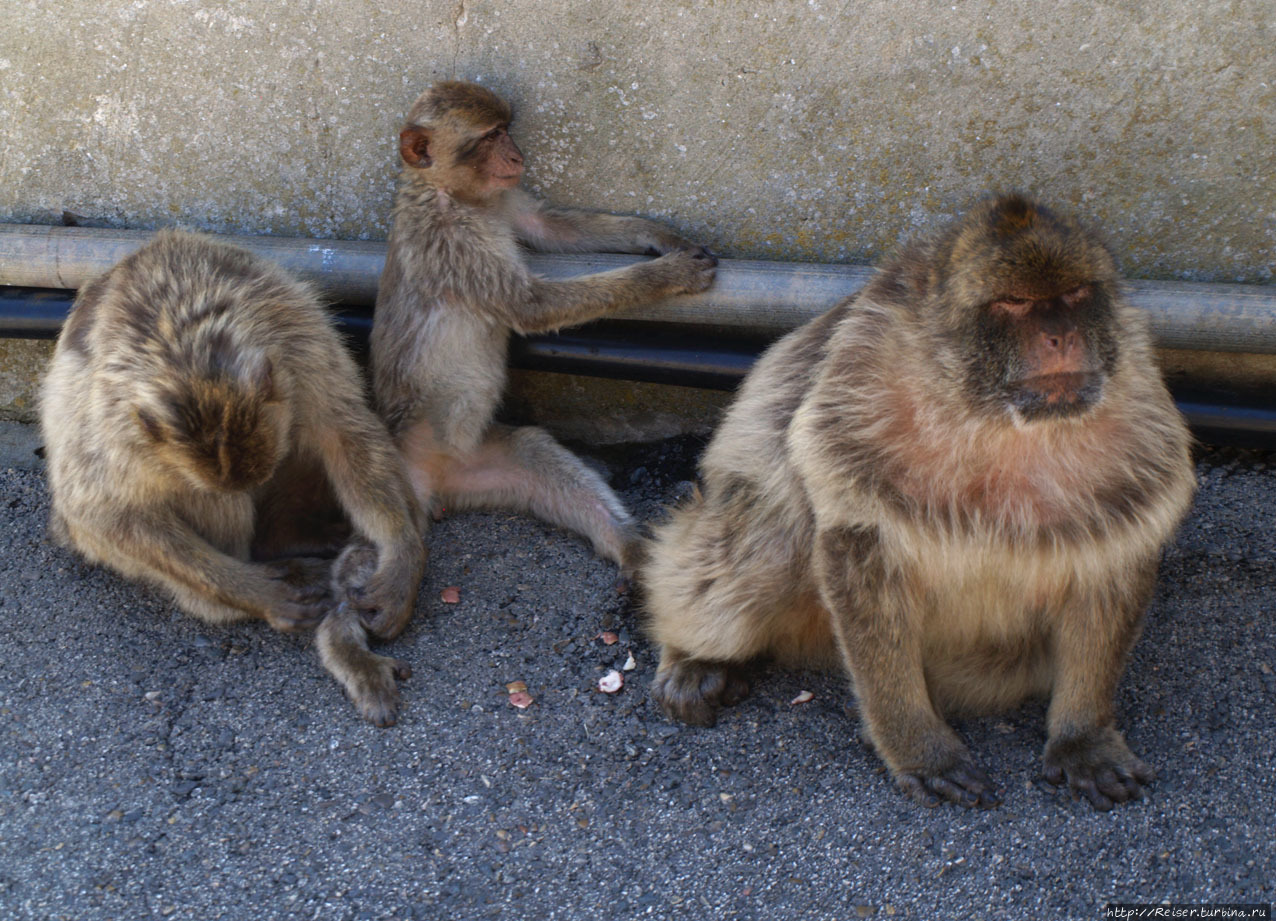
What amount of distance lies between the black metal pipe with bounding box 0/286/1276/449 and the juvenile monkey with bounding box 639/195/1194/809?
2.95 ft

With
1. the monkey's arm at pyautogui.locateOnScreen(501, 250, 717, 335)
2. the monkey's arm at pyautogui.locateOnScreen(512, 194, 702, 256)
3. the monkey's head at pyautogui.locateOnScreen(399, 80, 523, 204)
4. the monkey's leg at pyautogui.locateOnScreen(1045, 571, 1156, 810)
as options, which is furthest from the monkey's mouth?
the monkey's head at pyautogui.locateOnScreen(399, 80, 523, 204)

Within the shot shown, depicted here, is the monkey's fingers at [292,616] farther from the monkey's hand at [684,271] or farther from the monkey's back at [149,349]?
the monkey's hand at [684,271]

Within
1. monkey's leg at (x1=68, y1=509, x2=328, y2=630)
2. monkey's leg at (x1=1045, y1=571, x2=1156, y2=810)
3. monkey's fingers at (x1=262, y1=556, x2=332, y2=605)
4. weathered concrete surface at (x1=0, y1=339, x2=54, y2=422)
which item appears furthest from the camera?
weathered concrete surface at (x1=0, y1=339, x2=54, y2=422)

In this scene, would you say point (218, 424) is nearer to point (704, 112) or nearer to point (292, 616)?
point (292, 616)

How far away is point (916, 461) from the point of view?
285 cm

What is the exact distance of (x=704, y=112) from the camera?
13.4 ft

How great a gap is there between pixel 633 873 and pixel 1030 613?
123cm

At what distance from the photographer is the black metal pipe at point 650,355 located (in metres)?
3.92

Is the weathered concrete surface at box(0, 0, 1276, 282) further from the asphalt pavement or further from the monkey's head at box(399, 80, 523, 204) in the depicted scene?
the asphalt pavement

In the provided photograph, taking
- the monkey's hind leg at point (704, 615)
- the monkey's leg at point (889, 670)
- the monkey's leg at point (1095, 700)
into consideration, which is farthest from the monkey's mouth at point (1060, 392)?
the monkey's hind leg at point (704, 615)

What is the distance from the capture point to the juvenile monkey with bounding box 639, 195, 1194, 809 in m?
2.59

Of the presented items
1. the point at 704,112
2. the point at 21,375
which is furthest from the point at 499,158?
the point at 21,375

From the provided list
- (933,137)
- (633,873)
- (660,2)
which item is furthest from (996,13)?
(633,873)

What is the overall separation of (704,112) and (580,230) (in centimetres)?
64
